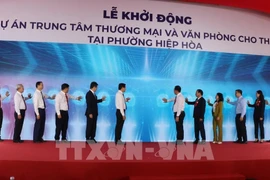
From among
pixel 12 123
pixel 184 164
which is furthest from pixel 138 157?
pixel 12 123

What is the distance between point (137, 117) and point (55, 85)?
1355 millimetres

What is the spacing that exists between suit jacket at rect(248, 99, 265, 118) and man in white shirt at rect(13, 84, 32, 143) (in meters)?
3.64

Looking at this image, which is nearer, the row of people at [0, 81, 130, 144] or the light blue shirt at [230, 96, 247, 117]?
the row of people at [0, 81, 130, 144]

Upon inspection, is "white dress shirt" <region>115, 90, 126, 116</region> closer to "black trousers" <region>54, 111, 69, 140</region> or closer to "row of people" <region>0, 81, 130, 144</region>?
"row of people" <region>0, 81, 130, 144</region>

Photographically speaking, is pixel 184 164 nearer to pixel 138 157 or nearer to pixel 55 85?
pixel 138 157

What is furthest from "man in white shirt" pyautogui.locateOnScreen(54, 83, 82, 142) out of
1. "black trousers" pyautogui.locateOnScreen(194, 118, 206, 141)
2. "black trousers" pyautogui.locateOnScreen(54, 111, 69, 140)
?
"black trousers" pyautogui.locateOnScreen(194, 118, 206, 141)

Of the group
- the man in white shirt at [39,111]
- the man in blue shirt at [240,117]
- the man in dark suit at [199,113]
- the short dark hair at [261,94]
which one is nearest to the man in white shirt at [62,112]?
the man in white shirt at [39,111]

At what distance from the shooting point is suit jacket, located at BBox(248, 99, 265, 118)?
3973 mm

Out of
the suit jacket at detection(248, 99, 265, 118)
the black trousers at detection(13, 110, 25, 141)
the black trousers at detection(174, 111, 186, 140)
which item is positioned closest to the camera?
the black trousers at detection(13, 110, 25, 141)

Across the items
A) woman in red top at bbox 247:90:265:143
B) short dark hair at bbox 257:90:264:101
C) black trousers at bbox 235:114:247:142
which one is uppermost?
short dark hair at bbox 257:90:264:101

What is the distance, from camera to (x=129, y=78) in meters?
3.71

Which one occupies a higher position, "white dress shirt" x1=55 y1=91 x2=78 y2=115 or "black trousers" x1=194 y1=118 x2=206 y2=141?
"white dress shirt" x1=55 y1=91 x2=78 y2=115

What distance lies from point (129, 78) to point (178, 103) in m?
0.87

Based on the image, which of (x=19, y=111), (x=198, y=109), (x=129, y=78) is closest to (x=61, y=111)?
(x=19, y=111)
